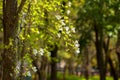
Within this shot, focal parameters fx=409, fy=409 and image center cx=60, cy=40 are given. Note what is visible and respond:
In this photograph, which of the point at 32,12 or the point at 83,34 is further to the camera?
the point at 83,34

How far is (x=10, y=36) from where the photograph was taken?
8.74 metres

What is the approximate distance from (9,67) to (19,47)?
0.59 metres

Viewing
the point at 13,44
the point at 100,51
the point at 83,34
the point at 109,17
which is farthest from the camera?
the point at 83,34

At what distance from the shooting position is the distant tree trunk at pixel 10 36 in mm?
8672

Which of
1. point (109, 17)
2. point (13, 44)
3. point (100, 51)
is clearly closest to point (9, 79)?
point (13, 44)

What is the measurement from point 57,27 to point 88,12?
11365mm

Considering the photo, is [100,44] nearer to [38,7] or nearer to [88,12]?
[88,12]

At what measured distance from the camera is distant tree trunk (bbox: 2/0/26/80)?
867 cm

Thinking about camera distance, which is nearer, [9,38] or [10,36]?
[9,38]

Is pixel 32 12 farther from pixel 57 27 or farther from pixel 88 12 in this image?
pixel 88 12

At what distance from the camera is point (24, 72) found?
9000mm

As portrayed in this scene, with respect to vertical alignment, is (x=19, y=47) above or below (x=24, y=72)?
above

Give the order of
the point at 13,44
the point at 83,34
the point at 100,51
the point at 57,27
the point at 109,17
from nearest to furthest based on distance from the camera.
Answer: the point at 13,44
the point at 57,27
the point at 109,17
the point at 100,51
the point at 83,34

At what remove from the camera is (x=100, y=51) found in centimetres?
2483
